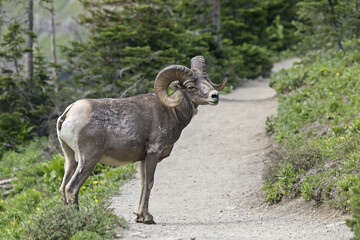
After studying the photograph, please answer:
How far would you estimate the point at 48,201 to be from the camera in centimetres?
1245

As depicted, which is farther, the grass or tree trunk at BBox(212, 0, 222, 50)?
tree trunk at BBox(212, 0, 222, 50)

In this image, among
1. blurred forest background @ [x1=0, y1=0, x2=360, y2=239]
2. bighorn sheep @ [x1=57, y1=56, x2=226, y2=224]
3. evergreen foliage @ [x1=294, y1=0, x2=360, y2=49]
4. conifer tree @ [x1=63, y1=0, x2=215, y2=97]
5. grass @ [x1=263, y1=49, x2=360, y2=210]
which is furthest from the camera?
conifer tree @ [x1=63, y1=0, x2=215, y2=97]

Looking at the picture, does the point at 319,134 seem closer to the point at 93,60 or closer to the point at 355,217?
the point at 355,217

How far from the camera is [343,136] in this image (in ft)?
37.4

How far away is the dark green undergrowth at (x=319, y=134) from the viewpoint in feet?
30.6

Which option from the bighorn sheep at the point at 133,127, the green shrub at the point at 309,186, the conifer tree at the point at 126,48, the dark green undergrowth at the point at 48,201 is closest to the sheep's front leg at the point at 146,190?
the bighorn sheep at the point at 133,127

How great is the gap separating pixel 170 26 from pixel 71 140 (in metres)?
15.5

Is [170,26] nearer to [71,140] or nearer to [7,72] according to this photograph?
[7,72]

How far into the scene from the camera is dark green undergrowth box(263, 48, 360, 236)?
9324 millimetres

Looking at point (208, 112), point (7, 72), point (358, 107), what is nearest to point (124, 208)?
point (358, 107)

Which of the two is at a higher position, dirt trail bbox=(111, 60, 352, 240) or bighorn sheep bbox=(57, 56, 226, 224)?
bighorn sheep bbox=(57, 56, 226, 224)

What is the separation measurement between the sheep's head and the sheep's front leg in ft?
3.22

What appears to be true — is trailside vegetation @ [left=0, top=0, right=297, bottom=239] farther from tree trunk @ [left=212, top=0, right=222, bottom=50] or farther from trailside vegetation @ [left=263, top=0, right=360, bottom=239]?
trailside vegetation @ [left=263, top=0, right=360, bottom=239]

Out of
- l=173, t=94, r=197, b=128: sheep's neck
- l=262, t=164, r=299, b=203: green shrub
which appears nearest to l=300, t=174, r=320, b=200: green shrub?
l=262, t=164, r=299, b=203: green shrub
